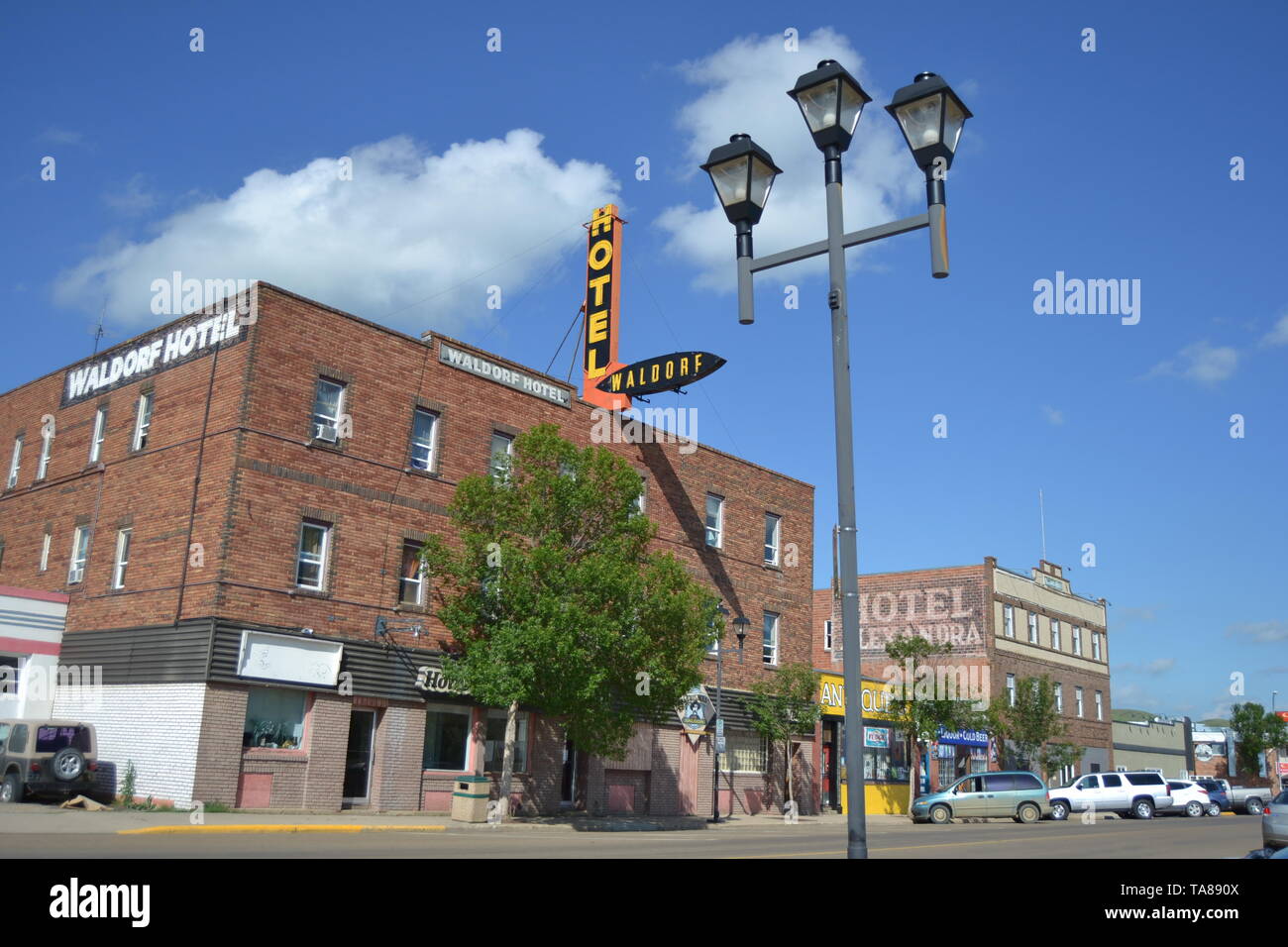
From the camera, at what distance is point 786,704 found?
1448 inches

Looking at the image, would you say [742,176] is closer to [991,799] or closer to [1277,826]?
[1277,826]

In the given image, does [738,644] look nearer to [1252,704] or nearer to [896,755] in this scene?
[896,755]

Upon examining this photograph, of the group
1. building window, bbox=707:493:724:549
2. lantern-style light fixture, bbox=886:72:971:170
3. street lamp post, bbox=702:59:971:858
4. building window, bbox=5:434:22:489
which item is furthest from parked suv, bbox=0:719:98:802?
lantern-style light fixture, bbox=886:72:971:170

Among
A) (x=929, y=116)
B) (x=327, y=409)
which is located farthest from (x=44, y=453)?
(x=929, y=116)

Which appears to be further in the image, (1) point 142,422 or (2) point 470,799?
(1) point 142,422

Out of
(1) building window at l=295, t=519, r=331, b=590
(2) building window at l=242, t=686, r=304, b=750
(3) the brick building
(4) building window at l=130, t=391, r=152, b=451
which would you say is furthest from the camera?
(3) the brick building

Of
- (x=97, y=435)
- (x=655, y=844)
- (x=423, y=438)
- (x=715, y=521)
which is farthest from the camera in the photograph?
(x=715, y=521)

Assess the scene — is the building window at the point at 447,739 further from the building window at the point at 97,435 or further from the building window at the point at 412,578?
the building window at the point at 97,435

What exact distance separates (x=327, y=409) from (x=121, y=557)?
21.3 ft

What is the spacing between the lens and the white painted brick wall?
75.8 feet

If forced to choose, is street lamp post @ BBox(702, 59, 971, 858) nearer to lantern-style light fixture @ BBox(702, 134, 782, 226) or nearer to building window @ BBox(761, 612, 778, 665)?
lantern-style light fixture @ BBox(702, 134, 782, 226)

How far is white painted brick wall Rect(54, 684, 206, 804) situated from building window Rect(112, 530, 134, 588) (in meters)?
2.61
